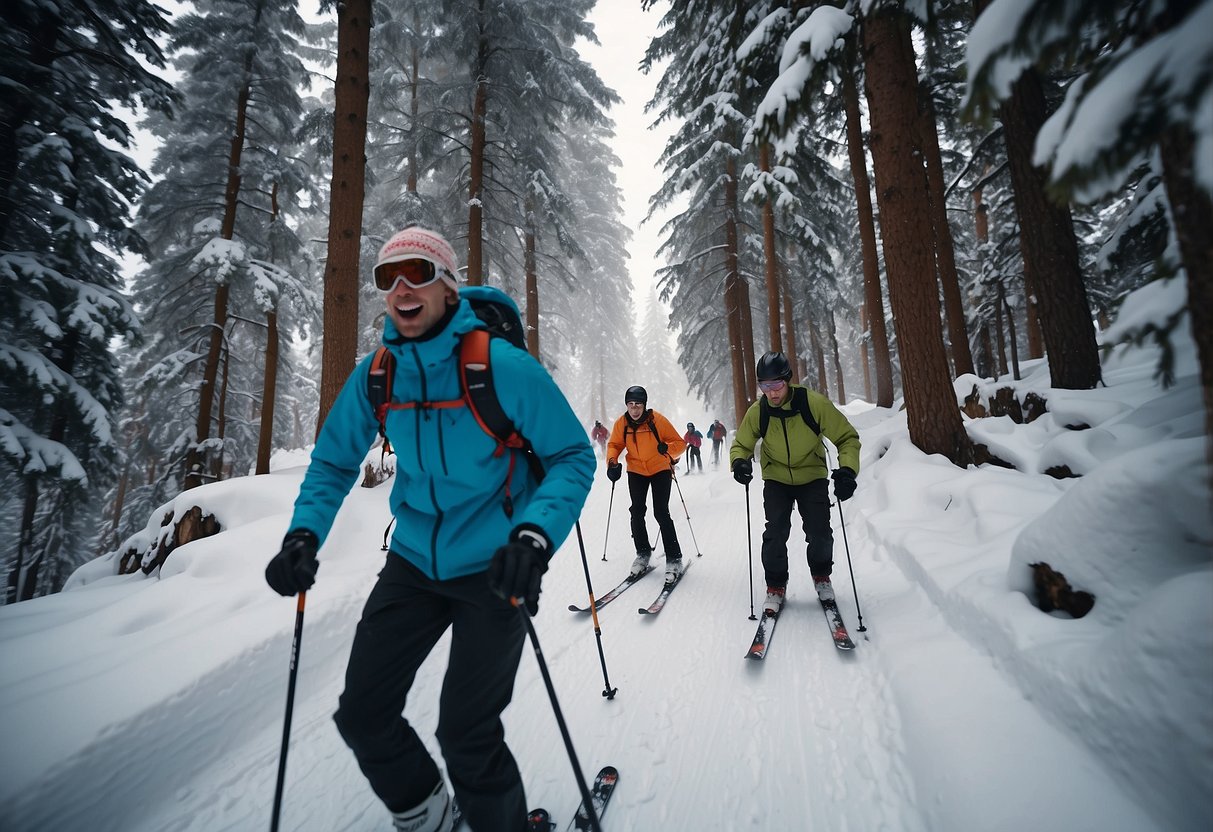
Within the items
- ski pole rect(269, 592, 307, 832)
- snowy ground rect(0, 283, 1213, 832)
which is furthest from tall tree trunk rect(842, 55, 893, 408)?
ski pole rect(269, 592, 307, 832)

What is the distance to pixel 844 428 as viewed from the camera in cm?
425

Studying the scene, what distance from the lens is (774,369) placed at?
13.9 feet

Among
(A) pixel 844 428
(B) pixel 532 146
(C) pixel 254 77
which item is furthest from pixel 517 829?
(C) pixel 254 77

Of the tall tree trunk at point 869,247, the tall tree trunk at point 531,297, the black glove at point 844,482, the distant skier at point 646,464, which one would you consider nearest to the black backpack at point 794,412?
the black glove at point 844,482

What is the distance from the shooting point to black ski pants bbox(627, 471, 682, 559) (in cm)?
568

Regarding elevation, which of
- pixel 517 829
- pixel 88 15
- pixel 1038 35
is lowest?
pixel 517 829

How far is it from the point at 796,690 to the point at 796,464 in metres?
1.96

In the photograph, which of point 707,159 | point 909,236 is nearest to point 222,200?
point 707,159

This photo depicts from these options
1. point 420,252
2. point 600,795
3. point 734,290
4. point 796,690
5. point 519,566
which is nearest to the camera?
point 519,566

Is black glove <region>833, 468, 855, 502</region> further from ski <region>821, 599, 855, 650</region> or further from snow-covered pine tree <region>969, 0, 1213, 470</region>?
snow-covered pine tree <region>969, 0, 1213, 470</region>

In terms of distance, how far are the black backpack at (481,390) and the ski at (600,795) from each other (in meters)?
1.66

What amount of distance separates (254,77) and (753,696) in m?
16.7

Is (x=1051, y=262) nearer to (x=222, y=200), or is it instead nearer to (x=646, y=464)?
(x=646, y=464)

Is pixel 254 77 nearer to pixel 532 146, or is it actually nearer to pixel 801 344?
pixel 532 146
